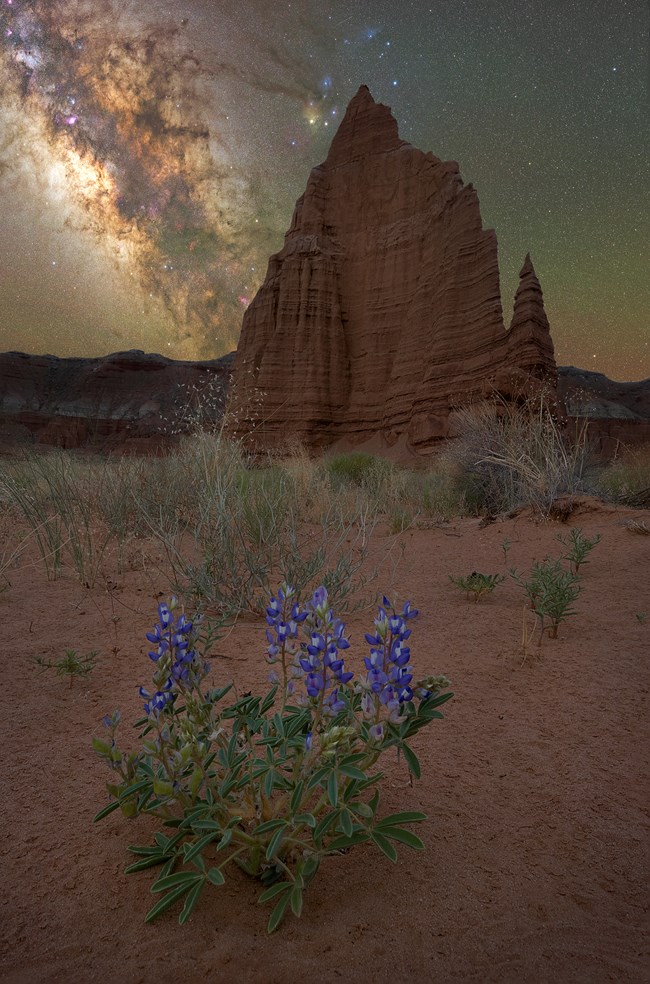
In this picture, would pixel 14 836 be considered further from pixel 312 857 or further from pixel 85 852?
pixel 312 857

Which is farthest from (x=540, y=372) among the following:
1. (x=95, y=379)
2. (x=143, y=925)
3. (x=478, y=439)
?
(x=95, y=379)

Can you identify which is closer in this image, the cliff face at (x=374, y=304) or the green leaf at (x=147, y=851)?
the green leaf at (x=147, y=851)

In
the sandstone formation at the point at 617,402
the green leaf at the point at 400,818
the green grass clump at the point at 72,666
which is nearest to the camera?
the green leaf at the point at 400,818

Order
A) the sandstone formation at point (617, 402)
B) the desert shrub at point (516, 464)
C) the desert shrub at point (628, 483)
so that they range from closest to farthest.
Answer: the desert shrub at point (516, 464) < the desert shrub at point (628, 483) < the sandstone formation at point (617, 402)

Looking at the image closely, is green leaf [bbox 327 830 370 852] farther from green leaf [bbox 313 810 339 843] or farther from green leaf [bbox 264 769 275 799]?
green leaf [bbox 264 769 275 799]

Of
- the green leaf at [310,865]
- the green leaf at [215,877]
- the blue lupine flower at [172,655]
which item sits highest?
the blue lupine flower at [172,655]

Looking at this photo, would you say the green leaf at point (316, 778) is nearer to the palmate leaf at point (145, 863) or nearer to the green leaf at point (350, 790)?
the green leaf at point (350, 790)

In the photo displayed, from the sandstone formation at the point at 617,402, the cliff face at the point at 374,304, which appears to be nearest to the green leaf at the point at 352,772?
the cliff face at the point at 374,304

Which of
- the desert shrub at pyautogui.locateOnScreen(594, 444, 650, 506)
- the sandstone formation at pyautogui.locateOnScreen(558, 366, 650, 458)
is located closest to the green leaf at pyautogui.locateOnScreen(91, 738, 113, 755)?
the desert shrub at pyautogui.locateOnScreen(594, 444, 650, 506)
